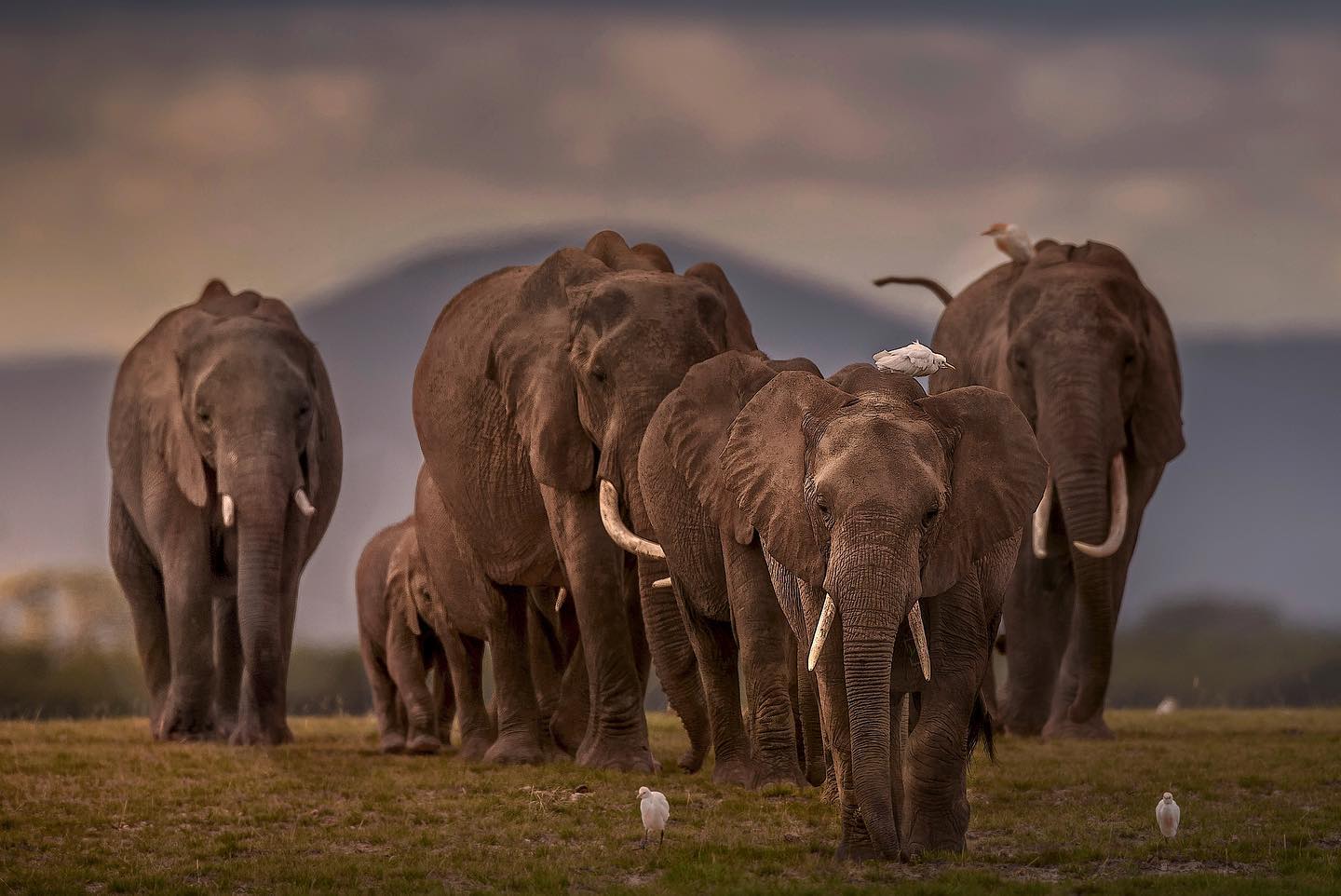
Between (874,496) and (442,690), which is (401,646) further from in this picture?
(874,496)

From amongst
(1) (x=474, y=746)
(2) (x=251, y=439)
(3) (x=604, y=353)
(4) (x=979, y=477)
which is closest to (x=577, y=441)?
(3) (x=604, y=353)

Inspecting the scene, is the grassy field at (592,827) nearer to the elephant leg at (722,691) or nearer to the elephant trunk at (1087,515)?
the elephant leg at (722,691)

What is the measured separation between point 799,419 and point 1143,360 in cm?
831

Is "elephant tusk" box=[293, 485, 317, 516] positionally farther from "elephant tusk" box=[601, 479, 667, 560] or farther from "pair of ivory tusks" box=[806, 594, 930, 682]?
"pair of ivory tusks" box=[806, 594, 930, 682]

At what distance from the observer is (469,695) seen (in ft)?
57.7

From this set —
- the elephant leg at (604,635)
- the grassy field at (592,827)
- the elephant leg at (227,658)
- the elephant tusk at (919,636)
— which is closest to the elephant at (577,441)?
the elephant leg at (604,635)

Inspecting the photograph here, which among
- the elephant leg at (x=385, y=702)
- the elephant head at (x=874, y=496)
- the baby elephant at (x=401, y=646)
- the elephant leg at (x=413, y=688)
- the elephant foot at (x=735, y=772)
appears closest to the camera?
the elephant head at (x=874, y=496)

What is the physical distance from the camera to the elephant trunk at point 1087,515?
18000 millimetres

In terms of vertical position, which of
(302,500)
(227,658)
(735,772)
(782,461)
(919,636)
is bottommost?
(735,772)

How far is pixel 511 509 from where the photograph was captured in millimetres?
16516

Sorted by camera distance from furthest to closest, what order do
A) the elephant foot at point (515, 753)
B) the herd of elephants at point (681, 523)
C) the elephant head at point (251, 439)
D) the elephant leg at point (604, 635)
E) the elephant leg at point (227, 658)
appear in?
the elephant leg at point (227, 658) → the elephant head at point (251, 439) → the elephant foot at point (515, 753) → the elephant leg at point (604, 635) → the herd of elephants at point (681, 523)

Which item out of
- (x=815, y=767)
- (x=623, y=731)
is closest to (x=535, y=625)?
(x=623, y=731)

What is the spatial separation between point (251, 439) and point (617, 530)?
16.2 feet

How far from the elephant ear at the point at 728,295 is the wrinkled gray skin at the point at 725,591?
2339 mm
